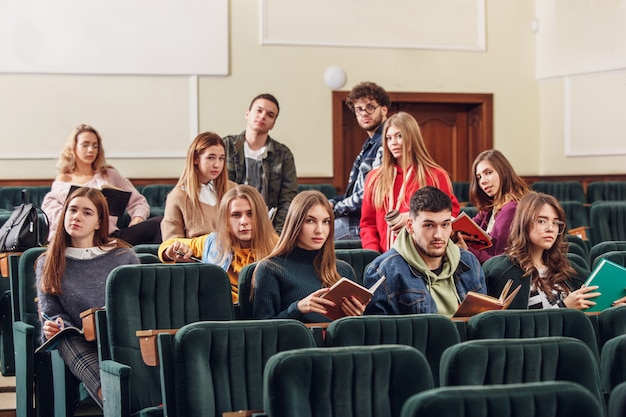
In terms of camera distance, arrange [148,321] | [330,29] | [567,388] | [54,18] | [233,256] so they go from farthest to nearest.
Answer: [330,29] < [54,18] < [233,256] < [148,321] < [567,388]

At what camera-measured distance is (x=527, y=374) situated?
8.35ft

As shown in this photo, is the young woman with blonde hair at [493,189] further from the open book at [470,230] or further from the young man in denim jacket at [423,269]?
the young man in denim jacket at [423,269]

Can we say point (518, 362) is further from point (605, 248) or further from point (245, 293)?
point (605, 248)

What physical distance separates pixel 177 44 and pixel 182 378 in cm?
609

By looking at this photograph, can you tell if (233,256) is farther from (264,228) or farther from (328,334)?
(328,334)

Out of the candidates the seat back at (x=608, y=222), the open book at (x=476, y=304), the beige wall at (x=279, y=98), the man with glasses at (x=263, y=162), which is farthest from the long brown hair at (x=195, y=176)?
the beige wall at (x=279, y=98)

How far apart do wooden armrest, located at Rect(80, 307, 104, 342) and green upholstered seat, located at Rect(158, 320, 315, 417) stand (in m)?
0.72

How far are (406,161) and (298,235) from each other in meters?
1.01

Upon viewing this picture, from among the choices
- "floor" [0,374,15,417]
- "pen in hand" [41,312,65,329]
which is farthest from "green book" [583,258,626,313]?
"floor" [0,374,15,417]

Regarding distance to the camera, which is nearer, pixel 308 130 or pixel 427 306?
pixel 427 306

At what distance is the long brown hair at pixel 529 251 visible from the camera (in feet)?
12.8

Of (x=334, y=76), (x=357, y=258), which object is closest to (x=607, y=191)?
(x=334, y=76)

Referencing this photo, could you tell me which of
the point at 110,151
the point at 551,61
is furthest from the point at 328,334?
the point at 551,61

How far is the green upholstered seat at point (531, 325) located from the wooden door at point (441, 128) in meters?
5.97
